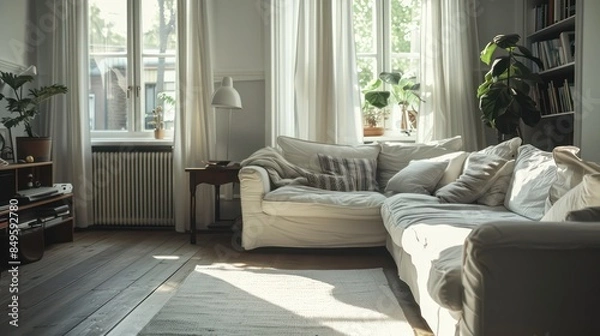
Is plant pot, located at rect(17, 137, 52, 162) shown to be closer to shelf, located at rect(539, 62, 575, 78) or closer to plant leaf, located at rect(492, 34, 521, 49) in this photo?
plant leaf, located at rect(492, 34, 521, 49)

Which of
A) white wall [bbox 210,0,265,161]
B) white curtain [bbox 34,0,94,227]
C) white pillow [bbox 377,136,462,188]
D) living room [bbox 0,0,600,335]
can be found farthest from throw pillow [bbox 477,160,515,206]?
white curtain [bbox 34,0,94,227]

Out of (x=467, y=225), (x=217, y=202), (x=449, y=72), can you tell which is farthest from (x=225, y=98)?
(x=467, y=225)

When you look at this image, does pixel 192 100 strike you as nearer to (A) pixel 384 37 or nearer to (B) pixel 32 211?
(B) pixel 32 211

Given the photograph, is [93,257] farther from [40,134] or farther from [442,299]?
[442,299]

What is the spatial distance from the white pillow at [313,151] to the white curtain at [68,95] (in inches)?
75.6

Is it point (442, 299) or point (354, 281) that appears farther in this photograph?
point (354, 281)

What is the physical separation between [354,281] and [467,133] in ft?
7.13

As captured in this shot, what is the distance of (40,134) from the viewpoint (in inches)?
173

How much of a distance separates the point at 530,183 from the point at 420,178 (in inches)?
38.9

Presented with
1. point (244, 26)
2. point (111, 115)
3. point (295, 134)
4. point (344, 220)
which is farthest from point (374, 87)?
point (111, 115)

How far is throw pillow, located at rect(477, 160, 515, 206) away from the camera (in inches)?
109

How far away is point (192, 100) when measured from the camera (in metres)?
4.27

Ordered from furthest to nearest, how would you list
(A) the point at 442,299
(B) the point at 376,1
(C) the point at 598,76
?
(B) the point at 376,1 < (C) the point at 598,76 < (A) the point at 442,299

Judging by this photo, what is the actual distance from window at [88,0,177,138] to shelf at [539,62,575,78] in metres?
3.39
